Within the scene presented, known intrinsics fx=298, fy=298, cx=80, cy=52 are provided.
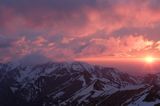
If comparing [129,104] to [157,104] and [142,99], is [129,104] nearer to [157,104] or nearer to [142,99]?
[142,99]

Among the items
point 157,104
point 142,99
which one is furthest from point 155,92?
point 157,104

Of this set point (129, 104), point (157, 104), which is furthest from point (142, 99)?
point (157, 104)

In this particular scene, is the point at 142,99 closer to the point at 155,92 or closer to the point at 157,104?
the point at 155,92

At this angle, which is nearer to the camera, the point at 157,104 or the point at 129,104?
the point at 157,104

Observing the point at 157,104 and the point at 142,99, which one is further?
the point at 142,99

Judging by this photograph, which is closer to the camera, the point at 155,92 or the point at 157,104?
the point at 157,104
